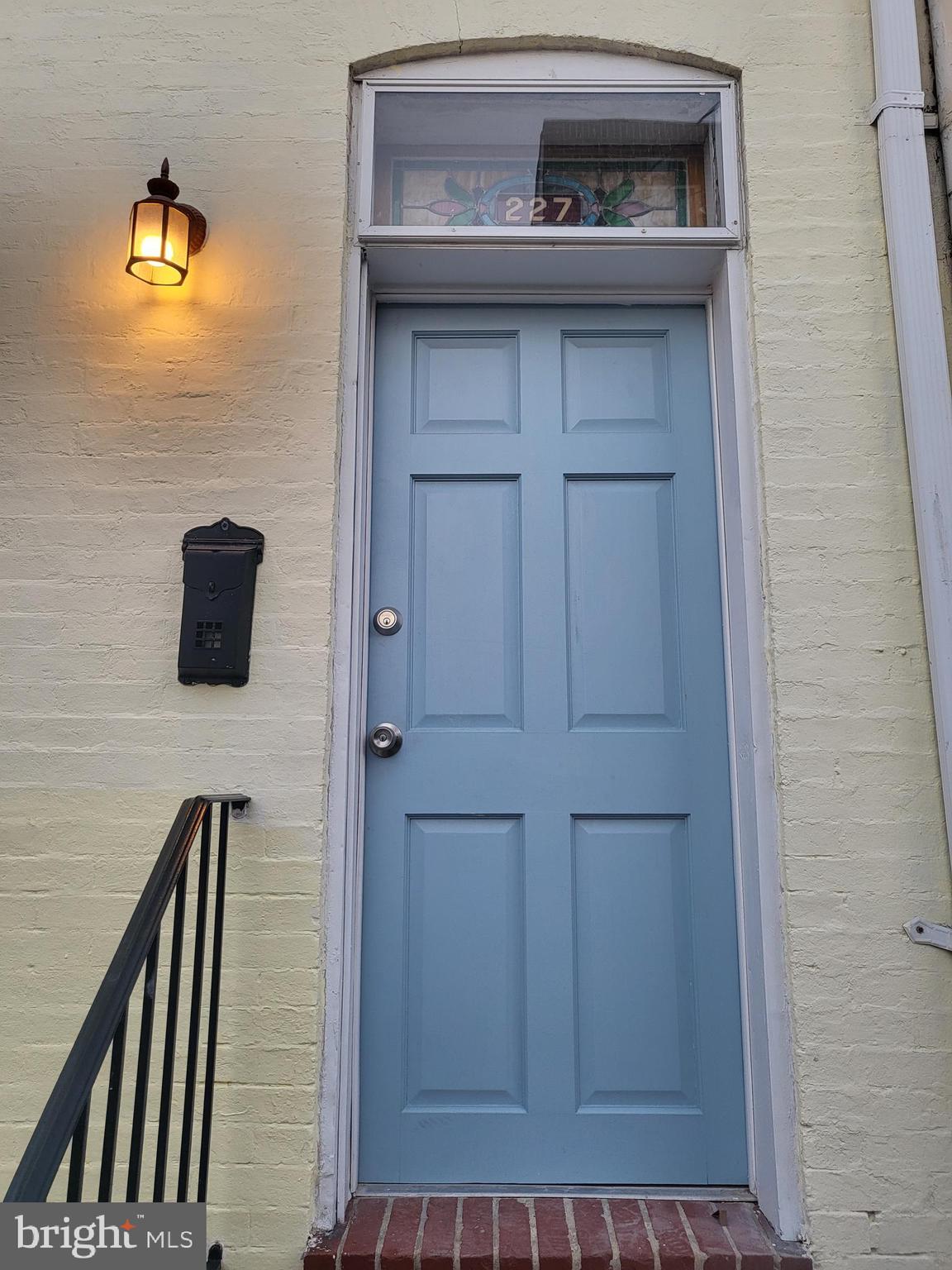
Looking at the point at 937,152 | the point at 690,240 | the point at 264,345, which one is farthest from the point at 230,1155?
the point at 937,152

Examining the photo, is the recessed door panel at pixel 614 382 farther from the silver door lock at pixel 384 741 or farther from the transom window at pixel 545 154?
→ the silver door lock at pixel 384 741

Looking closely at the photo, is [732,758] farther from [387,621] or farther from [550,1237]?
[550,1237]

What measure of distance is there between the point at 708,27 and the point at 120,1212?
3.11m

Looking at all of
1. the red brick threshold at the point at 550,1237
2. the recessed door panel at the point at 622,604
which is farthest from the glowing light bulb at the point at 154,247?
the red brick threshold at the point at 550,1237

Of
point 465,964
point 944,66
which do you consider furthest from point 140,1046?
point 944,66

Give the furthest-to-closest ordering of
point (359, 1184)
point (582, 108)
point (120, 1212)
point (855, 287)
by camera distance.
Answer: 1. point (582, 108)
2. point (855, 287)
3. point (359, 1184)
4. point (120, 1212)

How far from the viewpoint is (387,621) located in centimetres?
238

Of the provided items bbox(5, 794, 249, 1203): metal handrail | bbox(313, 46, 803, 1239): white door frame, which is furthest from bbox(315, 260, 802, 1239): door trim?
bbox(5, 794, 249, 1203): metal handrail

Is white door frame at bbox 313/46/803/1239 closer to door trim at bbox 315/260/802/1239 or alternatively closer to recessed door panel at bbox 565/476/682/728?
door trim at bbox 315/260/802/1239

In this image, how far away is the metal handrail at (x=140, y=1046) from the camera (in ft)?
3.89

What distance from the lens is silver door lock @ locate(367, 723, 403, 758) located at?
230 centimetres

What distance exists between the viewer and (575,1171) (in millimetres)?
2166

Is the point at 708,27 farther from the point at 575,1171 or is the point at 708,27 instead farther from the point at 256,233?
the point at 575,1171

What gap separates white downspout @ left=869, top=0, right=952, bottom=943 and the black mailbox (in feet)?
5.38
